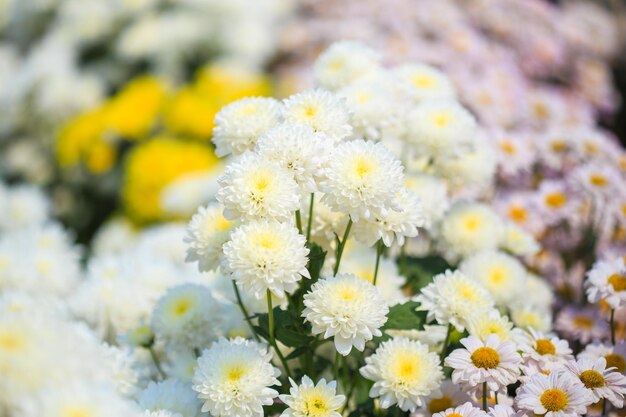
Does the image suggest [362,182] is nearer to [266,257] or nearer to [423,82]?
[266,257]

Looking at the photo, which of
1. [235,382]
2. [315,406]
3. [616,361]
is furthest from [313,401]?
[616,361]

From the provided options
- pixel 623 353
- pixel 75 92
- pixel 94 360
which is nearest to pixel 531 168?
pixel 623 353

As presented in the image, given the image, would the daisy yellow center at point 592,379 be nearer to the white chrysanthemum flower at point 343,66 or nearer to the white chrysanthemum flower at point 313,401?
the white chrysanthemum flower at point 313,401

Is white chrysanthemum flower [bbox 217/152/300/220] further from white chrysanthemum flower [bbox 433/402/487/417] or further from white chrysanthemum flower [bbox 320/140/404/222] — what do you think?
white chrysanthemum flower [bbox 433/402/487/417]

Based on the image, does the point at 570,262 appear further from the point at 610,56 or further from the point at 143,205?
the point at 610,56

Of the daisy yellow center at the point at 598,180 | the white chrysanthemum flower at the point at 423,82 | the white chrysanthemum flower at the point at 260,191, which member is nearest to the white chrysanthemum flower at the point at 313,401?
the white chrysanthemum flower at the point at 260,191
